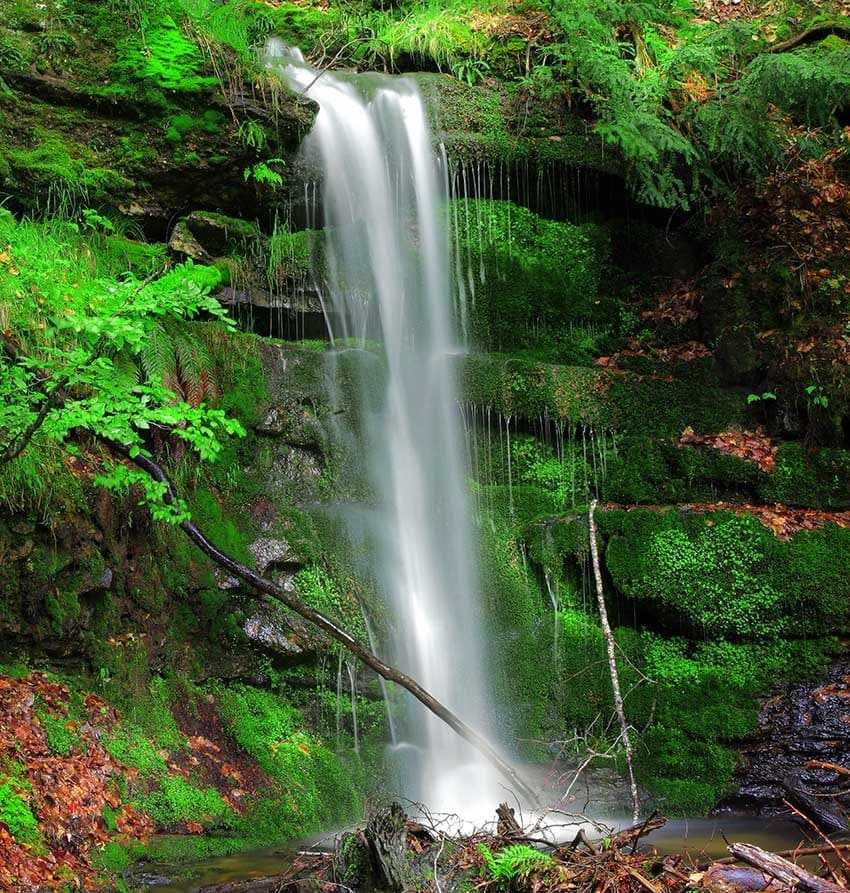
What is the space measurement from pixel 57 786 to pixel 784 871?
380 centimetres

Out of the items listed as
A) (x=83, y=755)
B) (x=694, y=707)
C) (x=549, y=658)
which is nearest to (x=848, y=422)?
(x=694, y=707)

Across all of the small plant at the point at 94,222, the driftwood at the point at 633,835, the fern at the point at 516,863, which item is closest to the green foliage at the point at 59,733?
the fern at the point at 516,863

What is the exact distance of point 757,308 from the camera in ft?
29.5

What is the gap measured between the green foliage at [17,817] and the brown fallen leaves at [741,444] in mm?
6401

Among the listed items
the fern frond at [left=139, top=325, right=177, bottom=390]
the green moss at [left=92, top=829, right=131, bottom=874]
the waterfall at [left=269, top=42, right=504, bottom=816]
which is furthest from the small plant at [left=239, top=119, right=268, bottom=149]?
the green moss at [left=92, top=829, right=131, bottom=874]

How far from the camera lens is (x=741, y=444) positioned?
28.0 ft

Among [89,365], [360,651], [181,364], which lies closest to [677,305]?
[181,364]

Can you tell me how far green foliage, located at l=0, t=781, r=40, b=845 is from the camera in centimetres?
423

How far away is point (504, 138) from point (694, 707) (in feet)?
Result: 21.2

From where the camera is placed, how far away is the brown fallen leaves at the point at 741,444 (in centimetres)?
835

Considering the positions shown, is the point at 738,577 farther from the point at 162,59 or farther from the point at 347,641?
the point at 162,59

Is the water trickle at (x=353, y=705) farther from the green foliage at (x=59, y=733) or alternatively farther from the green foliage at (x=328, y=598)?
the green foliage at (x=59, y=733)

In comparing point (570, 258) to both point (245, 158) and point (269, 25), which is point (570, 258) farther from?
point (269, 25)

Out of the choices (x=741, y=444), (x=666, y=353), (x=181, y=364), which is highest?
(x=181, y=364)
